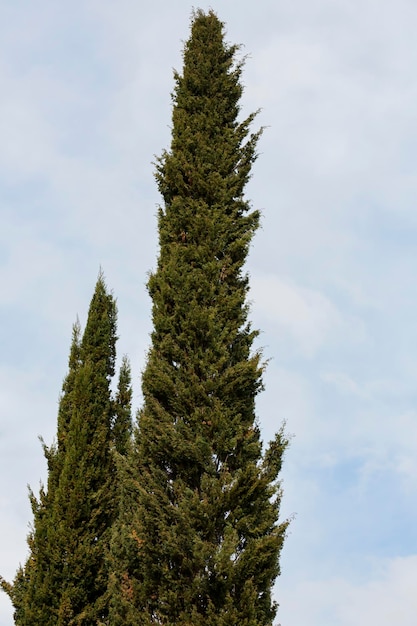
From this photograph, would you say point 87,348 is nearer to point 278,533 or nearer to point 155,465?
point 155,465

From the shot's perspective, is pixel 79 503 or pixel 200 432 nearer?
pixel 200 432

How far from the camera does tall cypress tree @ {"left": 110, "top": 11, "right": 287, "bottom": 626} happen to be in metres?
9.29

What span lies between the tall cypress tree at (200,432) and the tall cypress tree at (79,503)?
298 cm

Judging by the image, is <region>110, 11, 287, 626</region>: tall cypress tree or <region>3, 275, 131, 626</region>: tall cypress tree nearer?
<region>110, 11, 287, 626</region>: tall cypress tree

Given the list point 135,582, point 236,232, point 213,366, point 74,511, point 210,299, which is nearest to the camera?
point 135,582

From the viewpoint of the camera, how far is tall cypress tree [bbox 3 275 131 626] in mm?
13055

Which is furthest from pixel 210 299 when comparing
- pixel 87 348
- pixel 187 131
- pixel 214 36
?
pixel 214 36

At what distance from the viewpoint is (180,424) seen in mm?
10148

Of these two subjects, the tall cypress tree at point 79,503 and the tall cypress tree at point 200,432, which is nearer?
the tall cypress tree at point 200,432

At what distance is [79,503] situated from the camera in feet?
45.2

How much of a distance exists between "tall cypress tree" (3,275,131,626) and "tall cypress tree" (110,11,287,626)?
2.98 meters

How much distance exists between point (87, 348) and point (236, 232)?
227 inches

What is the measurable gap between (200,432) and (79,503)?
5.07m

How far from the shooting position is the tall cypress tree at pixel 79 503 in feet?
42.8
